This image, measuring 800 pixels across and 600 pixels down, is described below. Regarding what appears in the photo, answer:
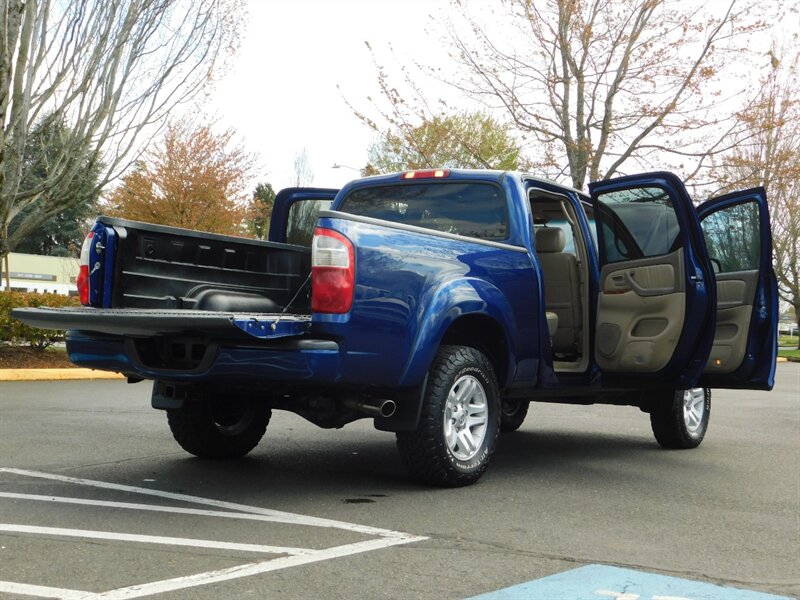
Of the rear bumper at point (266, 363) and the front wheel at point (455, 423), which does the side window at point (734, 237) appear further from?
the rear bumper at point (266, 363)

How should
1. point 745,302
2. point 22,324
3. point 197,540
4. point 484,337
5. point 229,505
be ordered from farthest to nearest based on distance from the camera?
point 22,324, point 745,302, point 484,337, point 229,505, point 197,540

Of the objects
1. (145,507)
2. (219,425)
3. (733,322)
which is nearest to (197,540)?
(145,507)

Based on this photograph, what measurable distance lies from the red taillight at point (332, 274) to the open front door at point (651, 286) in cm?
285

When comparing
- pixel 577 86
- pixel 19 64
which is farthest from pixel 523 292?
pixel 577 86

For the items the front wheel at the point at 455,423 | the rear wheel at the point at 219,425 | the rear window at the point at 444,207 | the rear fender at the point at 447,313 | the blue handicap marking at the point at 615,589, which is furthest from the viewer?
the rear window at the point at 444,207

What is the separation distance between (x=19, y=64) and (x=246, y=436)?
11.7m

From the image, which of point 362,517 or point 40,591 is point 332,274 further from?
point 40,591

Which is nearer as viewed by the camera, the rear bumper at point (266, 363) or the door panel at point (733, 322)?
the rear bumper at point (266, 363)

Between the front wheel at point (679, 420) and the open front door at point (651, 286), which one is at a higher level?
the open front door at point (651, 286)

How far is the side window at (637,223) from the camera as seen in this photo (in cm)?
746

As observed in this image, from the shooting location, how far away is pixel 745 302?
808 centimetres

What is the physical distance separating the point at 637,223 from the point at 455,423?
2430 millimetres

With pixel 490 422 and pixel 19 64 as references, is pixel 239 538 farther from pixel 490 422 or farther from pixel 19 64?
pixel 19 64

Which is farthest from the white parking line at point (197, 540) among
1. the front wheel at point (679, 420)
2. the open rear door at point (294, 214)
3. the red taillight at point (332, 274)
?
the front wheel at point (679, 420)
